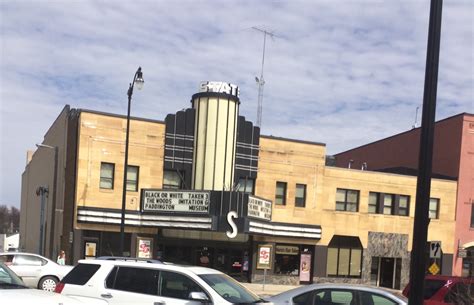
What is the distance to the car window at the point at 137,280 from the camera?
8953 mm

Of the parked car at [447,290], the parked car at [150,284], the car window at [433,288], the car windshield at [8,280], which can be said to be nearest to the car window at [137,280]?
the parked car at [150,284]

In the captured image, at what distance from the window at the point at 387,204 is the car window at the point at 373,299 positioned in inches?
1126

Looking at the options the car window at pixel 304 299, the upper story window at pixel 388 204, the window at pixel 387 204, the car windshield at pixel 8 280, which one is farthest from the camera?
the window at pixel 387 204

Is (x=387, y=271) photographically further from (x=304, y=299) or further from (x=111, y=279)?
(x=111, y=279)

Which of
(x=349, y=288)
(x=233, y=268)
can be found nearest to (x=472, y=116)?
(x=233, y=268)

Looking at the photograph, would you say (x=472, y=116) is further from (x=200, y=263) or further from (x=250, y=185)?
(x=200, y=263)

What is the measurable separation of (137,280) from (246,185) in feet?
80.2

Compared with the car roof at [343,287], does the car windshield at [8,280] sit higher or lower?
higher

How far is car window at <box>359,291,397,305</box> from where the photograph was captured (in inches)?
360

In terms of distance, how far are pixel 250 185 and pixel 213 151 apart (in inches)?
129

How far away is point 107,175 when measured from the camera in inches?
1209

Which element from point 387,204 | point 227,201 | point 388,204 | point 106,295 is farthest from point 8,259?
point 388,204

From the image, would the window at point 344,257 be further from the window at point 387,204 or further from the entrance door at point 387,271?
the window at point 387,204

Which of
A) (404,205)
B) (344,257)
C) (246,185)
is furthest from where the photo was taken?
(404,205)
